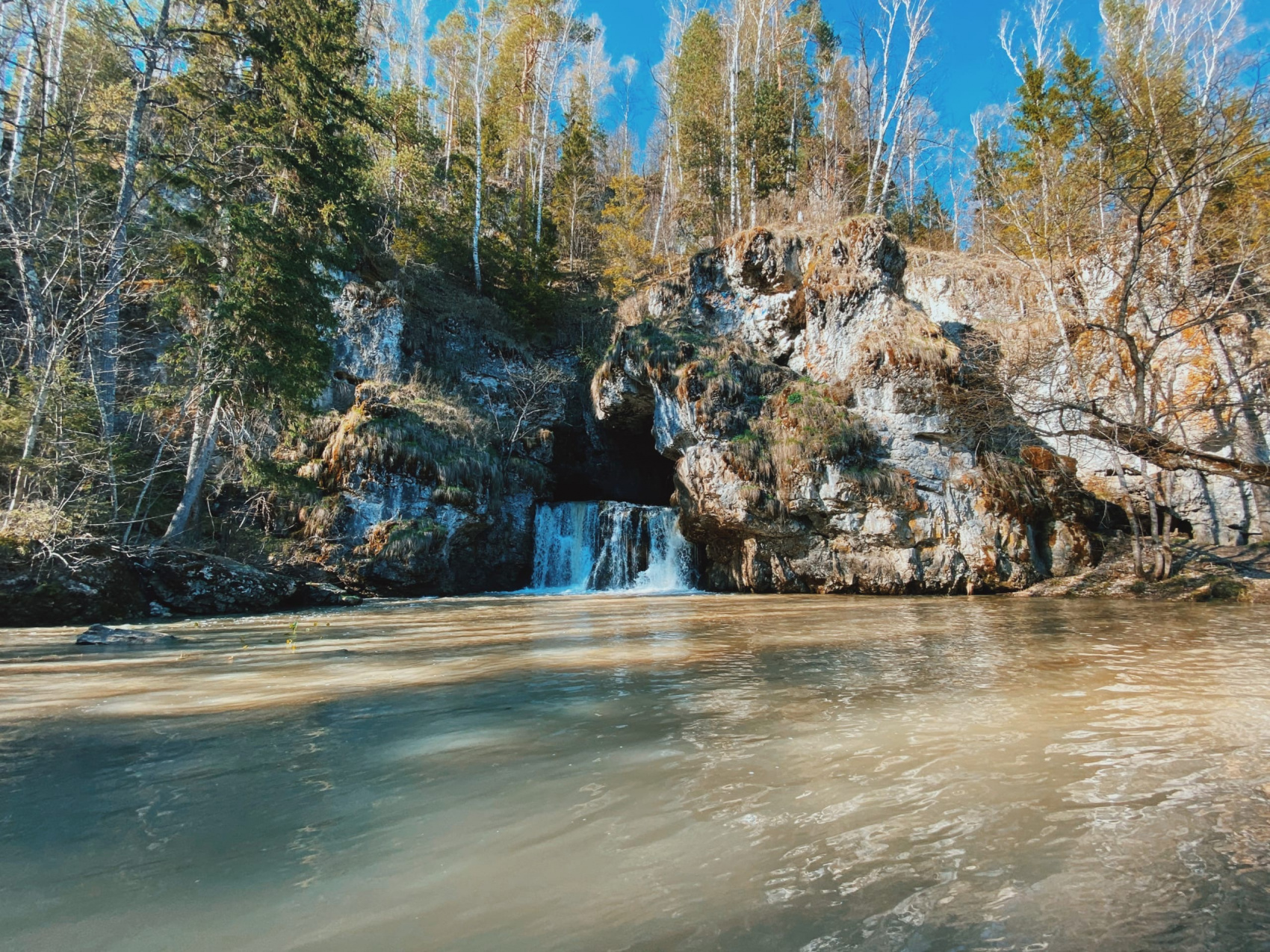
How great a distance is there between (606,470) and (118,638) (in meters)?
16.1

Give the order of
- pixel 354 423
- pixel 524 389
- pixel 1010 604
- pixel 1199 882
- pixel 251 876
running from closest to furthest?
Result: pixel 1199 882 < pixel 251 876 < pixel 1010 604 < pixel 354 423 < pixel 524 389

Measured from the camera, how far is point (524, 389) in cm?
2003

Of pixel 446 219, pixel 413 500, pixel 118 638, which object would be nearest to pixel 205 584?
pixel 118 638

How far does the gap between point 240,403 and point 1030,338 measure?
1855cm

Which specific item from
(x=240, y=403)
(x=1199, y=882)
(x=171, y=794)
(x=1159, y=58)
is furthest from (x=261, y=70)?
(x=1159, y=58)

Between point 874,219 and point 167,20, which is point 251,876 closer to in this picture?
point 167,20

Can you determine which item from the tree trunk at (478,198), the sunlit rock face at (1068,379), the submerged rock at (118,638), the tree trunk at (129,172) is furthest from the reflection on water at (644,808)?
the tree trunk at (478,198)

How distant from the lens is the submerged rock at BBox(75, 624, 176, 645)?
639cm

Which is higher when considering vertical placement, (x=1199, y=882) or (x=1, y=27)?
(x=1, y=27)

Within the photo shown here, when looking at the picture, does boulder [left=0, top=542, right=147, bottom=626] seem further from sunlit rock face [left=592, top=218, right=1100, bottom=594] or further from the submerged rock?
sunlit rock face [left=592, top=218, right=1100, bottom=594]

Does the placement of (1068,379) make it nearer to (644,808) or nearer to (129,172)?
(644,808)

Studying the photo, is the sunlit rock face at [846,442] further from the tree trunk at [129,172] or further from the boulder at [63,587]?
the boulder at [63,587]

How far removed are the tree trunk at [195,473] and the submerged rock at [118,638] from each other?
4136mm

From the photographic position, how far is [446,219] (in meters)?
22.4
